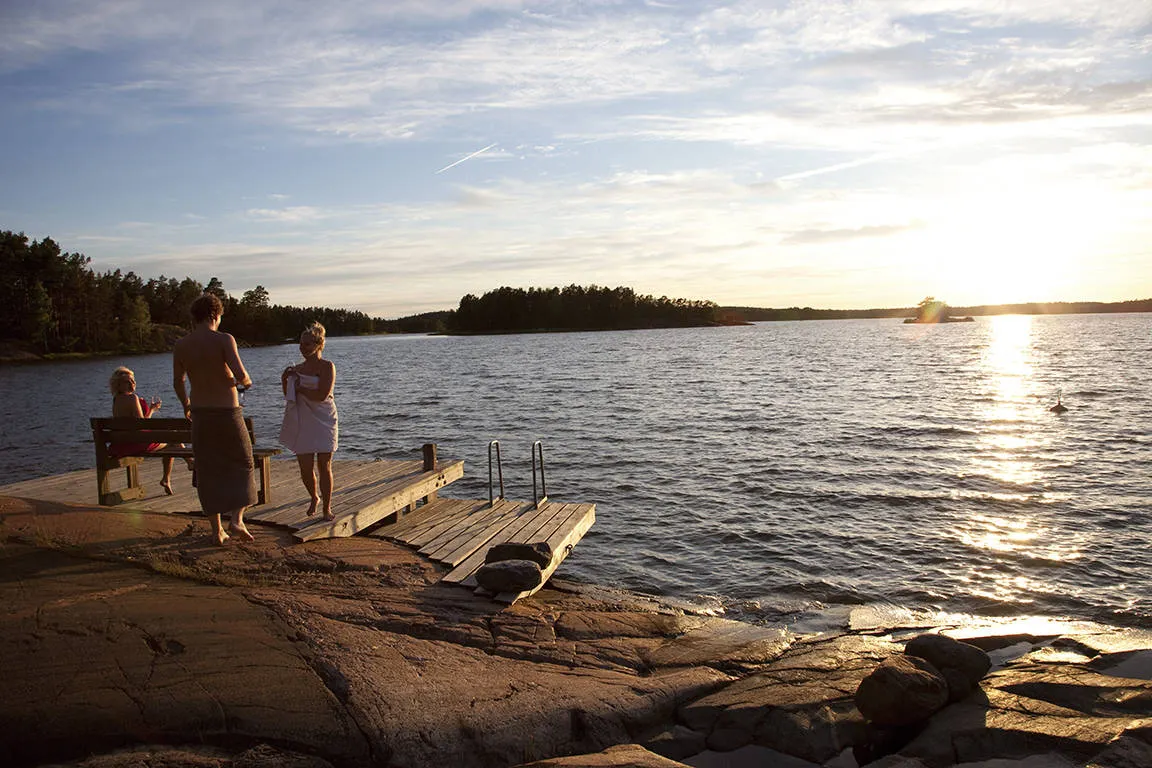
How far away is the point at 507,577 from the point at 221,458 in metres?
3.17

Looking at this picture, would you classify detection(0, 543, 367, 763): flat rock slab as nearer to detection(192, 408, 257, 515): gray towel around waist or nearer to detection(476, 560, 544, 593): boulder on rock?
detection(192, 408, 257, 515): gray towel around waist

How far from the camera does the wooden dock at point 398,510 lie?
9.20 meters

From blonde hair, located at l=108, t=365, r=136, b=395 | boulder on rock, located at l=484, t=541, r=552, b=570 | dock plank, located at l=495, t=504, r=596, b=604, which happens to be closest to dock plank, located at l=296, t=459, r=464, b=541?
boulder on rock, located at l=484, t=541, r=552, b=570

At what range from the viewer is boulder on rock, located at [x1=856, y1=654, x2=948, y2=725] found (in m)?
6.09

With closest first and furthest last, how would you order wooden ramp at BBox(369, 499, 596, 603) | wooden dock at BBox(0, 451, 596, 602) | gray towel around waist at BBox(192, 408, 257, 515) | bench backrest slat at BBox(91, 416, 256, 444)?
gray towel around waist at BBox(192, 408, 257, 515) → wooden ramp at BBox(369, 499, 596, 603) → wooden dock at BBox(0, 451, 596, 602) → bench backrest slat at BBox(91, 416, 256, 444)

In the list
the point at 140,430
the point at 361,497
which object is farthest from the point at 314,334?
the point at 140,430

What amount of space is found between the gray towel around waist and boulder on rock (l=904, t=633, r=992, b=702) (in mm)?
6841

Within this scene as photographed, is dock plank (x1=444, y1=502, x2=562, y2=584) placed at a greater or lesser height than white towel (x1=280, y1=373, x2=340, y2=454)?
lesser

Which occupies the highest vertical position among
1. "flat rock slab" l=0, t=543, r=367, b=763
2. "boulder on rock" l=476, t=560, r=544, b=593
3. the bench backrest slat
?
the bench backrest slat

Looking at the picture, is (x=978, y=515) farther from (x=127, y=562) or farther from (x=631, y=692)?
(x=127, y=562)

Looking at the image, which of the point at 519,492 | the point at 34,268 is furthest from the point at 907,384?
the point at 34,268

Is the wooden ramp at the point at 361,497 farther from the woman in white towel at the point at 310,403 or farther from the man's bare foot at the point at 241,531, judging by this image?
the woman in white towel at the point at 310,403

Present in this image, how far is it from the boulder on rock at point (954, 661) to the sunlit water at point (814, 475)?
2995mm

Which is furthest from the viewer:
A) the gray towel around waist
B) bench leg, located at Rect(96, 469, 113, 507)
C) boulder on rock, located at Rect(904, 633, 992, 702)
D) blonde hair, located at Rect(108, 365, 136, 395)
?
blonde hair, located at Rect(108, 365, 136, 395)
